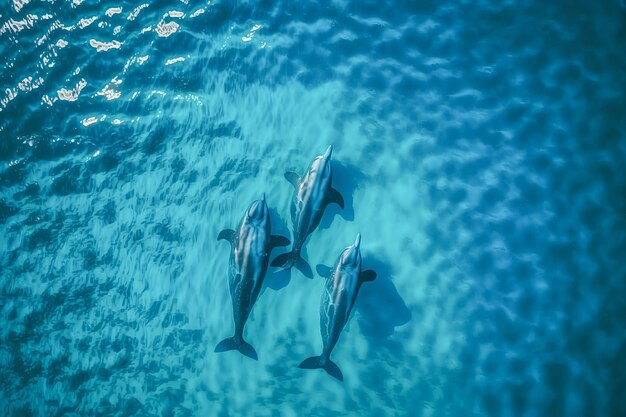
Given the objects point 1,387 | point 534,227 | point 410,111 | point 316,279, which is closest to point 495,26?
point 410,111

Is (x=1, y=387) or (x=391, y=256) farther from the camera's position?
(x=1, y=387)

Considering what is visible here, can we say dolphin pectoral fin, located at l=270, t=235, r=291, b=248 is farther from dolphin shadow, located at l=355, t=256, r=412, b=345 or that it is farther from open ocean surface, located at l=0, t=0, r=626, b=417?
dolphin shadow, located at l=355, t=256, r=412, b=345

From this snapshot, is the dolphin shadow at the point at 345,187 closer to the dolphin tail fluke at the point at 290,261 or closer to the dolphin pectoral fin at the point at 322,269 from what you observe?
the dolphin pectoral fin at the point at 322,269

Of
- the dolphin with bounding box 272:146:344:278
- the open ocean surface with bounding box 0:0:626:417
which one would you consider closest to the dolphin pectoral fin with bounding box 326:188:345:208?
the dolphin with bounding box 272:146:344:278

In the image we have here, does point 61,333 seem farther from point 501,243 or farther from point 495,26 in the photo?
point 495,26

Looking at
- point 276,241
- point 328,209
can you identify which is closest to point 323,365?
A: point 276,241
